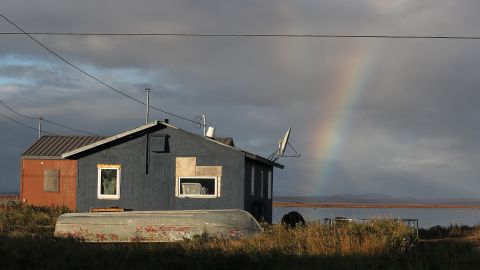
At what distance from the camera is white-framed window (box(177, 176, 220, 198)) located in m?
23.2

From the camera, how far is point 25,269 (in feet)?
42.3

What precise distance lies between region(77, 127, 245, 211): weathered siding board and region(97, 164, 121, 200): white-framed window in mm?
159

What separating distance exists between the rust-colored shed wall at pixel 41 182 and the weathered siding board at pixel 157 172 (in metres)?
14.1

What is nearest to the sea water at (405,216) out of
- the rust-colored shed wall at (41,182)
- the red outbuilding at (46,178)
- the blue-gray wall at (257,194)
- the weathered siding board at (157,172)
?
the blue-gray wall at (257,194)

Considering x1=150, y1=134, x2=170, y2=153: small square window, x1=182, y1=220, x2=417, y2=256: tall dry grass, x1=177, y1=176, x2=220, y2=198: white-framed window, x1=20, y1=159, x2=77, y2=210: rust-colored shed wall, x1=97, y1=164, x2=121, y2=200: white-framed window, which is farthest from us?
x1=20, y1=159, x2=77, y2=210: rust-colored shed wall

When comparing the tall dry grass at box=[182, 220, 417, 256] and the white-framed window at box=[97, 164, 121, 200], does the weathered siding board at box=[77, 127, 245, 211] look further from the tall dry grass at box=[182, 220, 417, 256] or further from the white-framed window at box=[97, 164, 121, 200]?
the tall dry grass at box=[182, 220, 417, 256]

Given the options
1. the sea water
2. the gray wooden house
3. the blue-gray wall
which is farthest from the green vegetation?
the sea water

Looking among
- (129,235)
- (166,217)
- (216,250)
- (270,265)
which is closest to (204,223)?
(166,217)

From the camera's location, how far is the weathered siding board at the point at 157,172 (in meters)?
23.1

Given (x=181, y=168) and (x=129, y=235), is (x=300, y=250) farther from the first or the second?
(x=181, y=168)

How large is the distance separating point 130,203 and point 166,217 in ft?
17.7

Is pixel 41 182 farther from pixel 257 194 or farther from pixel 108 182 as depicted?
pixel 257 194

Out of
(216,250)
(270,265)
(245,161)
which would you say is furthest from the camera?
(245,161)

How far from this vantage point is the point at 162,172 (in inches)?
931
